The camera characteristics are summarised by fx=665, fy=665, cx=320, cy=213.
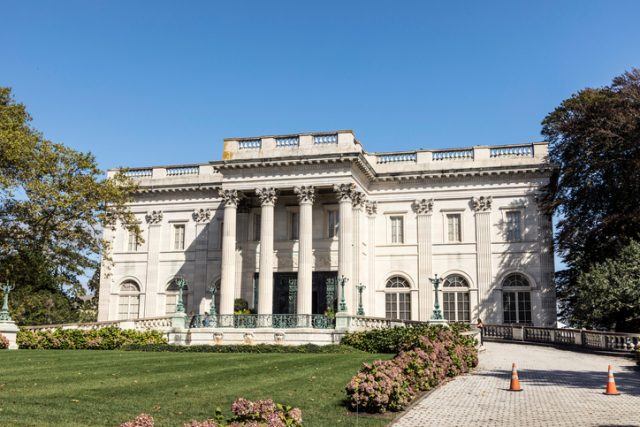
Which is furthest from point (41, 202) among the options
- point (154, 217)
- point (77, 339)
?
point (154, 217)

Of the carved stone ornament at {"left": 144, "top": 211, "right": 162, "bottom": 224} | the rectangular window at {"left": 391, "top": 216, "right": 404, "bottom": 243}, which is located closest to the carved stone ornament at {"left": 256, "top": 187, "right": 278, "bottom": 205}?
the rectangular window at {"left": 391, "top": 216, "right": 404, "bottom": 243}

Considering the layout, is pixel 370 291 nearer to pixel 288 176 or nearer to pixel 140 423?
pixel 288 176

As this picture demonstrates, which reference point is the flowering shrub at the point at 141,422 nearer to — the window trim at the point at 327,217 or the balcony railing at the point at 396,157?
the window trim at the point at 327,217

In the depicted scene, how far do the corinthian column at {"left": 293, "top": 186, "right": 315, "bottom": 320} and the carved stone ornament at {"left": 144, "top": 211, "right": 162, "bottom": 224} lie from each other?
38.8 ft

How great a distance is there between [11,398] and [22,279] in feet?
85.4

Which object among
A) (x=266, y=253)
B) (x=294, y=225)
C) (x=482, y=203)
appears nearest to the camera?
(x=266, y=253)

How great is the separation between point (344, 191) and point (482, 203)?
8.82 meters

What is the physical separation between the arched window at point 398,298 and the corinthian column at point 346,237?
4113mm

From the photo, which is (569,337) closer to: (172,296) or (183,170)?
(172,296)

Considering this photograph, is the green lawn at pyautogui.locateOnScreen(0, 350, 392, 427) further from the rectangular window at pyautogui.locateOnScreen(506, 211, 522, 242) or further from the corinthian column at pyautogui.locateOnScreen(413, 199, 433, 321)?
the rectangular window at pyautogui.locateOnScreen(506, 211, 522, 242)

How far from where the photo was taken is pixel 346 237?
36.1 metres

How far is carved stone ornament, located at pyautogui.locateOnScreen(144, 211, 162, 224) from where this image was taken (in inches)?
1753

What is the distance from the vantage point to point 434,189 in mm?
40469

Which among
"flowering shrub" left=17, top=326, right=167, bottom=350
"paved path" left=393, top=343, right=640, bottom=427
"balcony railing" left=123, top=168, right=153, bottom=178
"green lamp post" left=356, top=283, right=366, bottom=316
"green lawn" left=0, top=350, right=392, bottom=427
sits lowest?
"paved path" left=393, top=343, right=640, bottom=427
